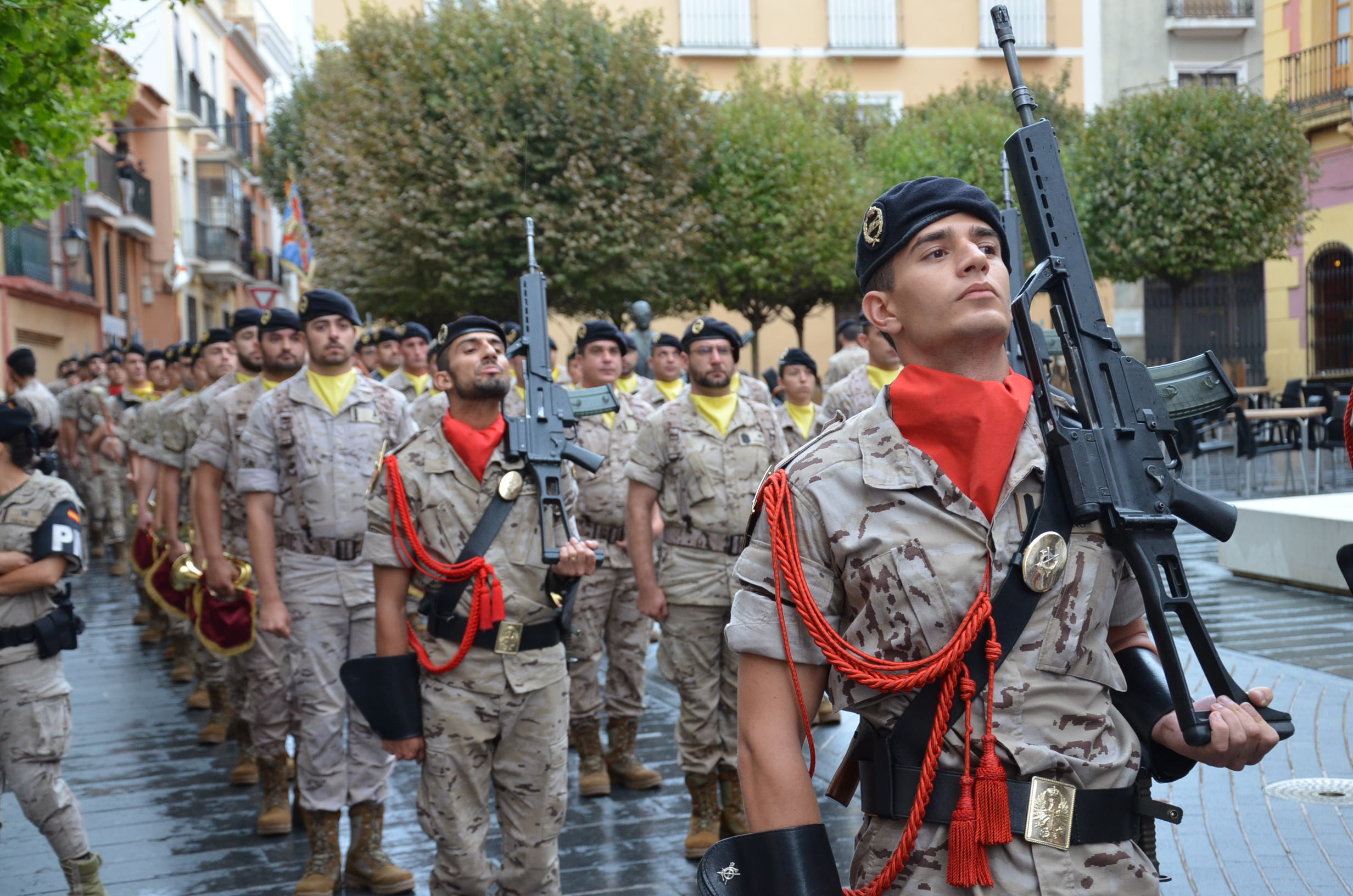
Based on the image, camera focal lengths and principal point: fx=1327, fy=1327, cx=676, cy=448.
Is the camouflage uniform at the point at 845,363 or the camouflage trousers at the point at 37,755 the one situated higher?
the camouflage uniform at the point at 845,363

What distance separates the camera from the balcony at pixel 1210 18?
3438 cm

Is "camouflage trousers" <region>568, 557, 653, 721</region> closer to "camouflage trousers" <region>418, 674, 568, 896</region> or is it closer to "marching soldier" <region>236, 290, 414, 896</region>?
"marching soldier" <region>236, 290, 414, 896</region>

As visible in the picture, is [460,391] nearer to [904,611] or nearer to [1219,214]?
[904,611]

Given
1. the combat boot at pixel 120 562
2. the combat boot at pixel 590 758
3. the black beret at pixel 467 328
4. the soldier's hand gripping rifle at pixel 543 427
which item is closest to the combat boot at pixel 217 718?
the combat boot at pixel 590 758

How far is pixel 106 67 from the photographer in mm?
9430

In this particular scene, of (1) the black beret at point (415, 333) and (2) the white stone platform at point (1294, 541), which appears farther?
(1) the black beret at point (415, 333)

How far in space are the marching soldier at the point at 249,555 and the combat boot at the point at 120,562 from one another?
1012 cm

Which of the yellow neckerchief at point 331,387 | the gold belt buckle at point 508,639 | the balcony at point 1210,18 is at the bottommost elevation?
the gold belt buckle at point 508,639

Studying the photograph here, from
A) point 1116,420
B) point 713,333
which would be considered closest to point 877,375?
point 713,333

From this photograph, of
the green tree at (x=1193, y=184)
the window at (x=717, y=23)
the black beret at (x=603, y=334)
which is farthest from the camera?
the window at (x=717, y=23)

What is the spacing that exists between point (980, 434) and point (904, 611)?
14.0 inches

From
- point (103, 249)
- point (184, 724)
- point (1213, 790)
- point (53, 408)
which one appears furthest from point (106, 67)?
point (103, 249)

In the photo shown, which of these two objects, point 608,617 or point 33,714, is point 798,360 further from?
point 33,714

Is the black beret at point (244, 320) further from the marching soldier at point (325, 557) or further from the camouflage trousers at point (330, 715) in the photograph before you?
the camouflage trousers at point (330, 715)
